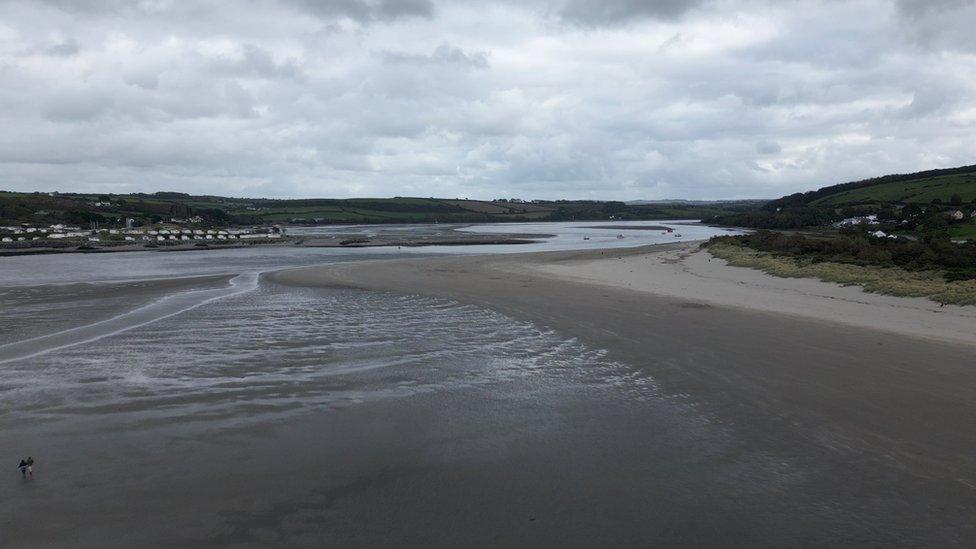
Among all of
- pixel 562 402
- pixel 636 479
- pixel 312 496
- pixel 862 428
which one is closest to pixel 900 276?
pixel 862 428

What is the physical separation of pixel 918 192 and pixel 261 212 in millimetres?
134684

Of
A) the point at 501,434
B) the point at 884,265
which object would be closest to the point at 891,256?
the point at 884,265

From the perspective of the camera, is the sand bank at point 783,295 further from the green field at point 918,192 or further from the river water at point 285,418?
the green field at point 918,192

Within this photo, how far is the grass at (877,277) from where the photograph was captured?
17.5m

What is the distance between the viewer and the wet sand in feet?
Answer: 18.5

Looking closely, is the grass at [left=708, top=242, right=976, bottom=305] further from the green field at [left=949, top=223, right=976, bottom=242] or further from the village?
the village

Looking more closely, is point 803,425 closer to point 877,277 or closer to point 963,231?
point 877,277

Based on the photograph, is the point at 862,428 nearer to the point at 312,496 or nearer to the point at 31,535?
the point at 312,496

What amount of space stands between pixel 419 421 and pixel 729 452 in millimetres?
4088

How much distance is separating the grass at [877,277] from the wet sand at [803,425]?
4.55 metres

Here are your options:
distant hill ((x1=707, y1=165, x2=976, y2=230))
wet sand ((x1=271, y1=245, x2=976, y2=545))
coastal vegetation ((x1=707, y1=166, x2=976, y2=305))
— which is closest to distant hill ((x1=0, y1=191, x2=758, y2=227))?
distant hill ((x1=707, y1=165, x2=976, y2=230))

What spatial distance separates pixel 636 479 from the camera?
659cm

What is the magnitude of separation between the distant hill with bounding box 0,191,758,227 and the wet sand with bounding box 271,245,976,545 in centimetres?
9745

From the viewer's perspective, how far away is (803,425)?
325 inches
